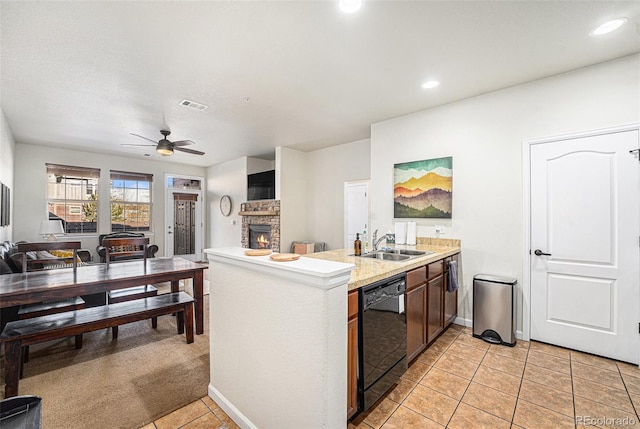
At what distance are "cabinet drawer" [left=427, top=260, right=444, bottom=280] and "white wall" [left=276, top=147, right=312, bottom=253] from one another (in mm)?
3535

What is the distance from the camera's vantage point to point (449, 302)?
3.07 m

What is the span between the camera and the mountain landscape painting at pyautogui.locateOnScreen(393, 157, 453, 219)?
3.43 meters

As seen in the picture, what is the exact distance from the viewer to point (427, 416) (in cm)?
176

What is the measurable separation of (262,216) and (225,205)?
5.72ft

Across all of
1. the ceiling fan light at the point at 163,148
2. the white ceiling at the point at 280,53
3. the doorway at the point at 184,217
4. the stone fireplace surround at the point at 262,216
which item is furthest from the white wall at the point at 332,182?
the doorway at the point at 184,217

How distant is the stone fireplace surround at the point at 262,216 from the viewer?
18.9 feet

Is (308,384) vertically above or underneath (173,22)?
underneath

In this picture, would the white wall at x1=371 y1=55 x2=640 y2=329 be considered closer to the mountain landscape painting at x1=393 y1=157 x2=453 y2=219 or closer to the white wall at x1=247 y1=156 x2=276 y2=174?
the mountain landscape painting at x1=393 y1=157 x2=453 y2=219

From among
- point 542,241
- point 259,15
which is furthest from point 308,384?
point 542,241

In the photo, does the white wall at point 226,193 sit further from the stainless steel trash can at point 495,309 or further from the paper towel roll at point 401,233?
the stainless steel trash can at point 495,309

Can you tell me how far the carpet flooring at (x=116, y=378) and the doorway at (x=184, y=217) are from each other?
184 inches

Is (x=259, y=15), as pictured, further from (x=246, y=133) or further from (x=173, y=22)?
(x=246, y=133)

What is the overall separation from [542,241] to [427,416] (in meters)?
2.19

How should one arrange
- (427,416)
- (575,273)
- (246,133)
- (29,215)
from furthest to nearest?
(29,215) < (246,133) < (575,273) < (427,416)
